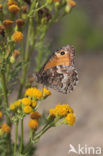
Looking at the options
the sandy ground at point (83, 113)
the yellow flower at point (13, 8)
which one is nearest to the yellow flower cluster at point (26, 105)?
the yellow flower at point (13, 8)

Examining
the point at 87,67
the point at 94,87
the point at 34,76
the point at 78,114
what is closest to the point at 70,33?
the point at 87,67

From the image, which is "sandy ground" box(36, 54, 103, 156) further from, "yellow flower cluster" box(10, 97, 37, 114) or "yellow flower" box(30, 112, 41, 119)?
"yellow flower cluster" box(10, 97, 37, 114)

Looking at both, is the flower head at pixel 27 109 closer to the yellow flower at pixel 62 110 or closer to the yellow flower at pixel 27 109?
the yellow flower at pixel 27 109

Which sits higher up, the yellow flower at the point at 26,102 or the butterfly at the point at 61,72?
the butterfly at the point at 61,72

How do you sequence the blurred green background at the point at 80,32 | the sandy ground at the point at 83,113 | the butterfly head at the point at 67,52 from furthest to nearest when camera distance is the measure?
the blurred green background at the point at 80,32, the sandy ground at the point at 83,113, the butterfly head at the point at 67,52

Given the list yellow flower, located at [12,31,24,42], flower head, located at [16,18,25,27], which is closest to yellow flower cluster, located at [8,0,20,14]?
flower head, located at [16,18,25,27]

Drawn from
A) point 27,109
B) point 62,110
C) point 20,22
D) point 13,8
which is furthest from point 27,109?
point 13,8
